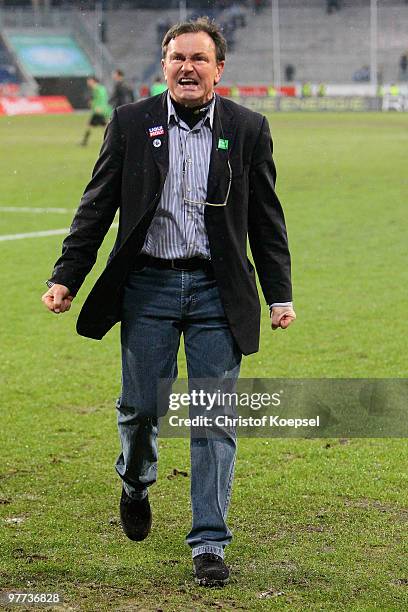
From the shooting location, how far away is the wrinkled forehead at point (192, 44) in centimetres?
479

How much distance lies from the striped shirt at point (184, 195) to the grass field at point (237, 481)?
1.28m

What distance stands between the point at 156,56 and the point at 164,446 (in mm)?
67533

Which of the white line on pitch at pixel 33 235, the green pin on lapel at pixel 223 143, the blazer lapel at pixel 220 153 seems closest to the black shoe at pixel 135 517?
the blazer lapel at pixel 220 153

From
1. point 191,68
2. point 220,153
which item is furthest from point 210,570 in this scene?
point 191,68

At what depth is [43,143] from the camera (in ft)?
114

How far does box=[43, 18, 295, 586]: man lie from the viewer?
15.9 ft

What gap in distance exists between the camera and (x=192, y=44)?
480cm

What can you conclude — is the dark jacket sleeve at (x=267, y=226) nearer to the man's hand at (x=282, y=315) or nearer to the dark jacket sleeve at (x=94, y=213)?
the man's hand at (x=282, y=315)

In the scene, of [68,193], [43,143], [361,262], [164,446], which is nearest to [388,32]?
[43,143]

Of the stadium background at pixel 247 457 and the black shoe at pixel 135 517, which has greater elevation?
the black shoe at pixel 135 517

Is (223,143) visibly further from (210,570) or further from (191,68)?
(210,570)

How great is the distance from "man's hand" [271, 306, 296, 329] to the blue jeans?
0.21 m

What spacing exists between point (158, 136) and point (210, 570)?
1677 mm

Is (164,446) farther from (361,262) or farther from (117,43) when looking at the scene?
(117,43)
